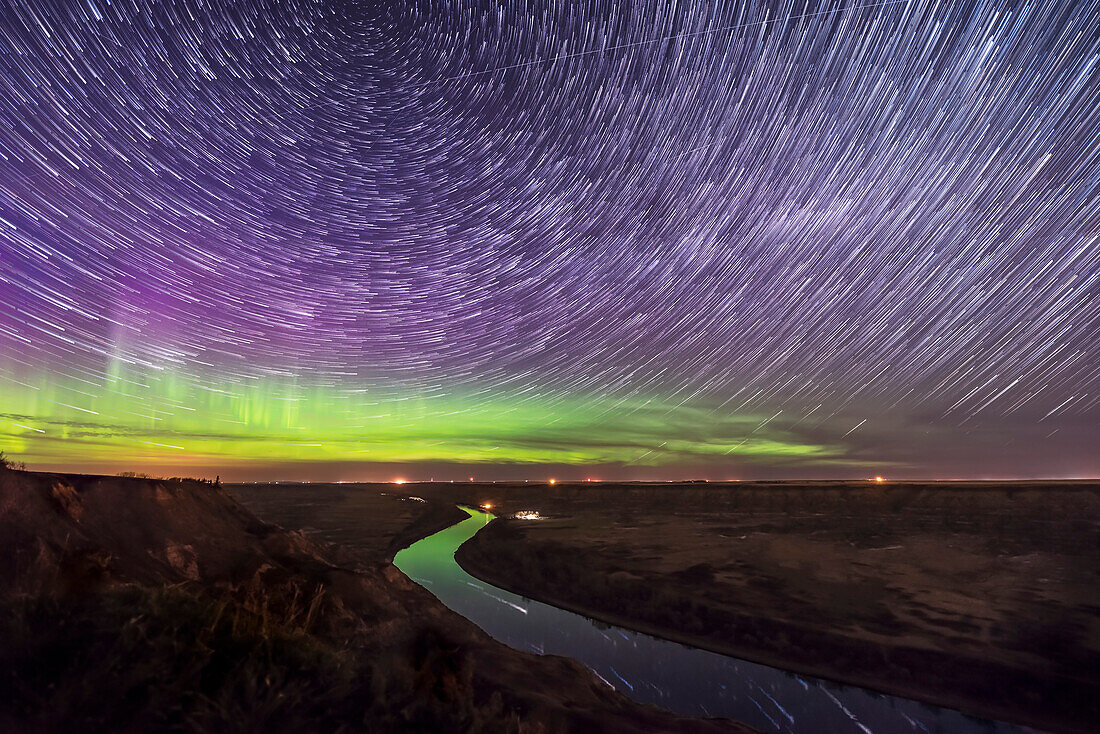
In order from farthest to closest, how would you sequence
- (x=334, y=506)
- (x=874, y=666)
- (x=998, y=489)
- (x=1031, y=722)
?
(x=334, y=506) → (x=998, y=489) → (x=874, y=666) → (x=1031, y=722)

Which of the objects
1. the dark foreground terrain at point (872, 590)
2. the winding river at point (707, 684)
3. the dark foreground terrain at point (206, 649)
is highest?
the dark foreground terrain at point (206, 649)

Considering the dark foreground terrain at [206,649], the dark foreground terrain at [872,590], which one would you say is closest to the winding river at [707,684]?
the dark foreground terrain at [872,590]

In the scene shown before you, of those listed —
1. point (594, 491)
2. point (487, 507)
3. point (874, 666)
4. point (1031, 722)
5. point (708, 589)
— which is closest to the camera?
point (1031, 722)

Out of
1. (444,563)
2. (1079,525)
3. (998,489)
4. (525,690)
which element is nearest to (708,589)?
(525,690)

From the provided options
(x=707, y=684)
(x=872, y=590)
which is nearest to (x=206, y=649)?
(x=707, y=684)

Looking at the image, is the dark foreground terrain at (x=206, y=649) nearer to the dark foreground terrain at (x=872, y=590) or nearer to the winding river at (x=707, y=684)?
the winding river at (x=707, y=684)

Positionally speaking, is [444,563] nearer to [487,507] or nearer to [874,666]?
[874,666]

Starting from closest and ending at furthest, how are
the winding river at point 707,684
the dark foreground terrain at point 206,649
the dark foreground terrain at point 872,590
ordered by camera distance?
the dark foreground terrain at point 206,649 < the winding river at point 707,684 < the dark foreground terrain at point 872,590
